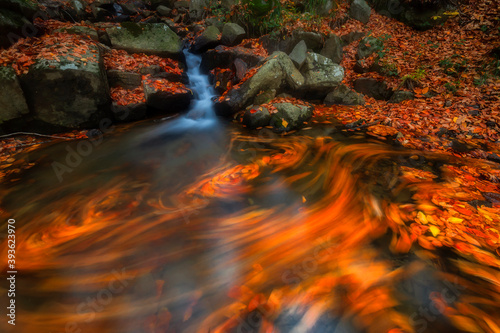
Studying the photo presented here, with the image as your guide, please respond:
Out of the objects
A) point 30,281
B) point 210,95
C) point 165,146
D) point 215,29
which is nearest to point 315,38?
point 215,29

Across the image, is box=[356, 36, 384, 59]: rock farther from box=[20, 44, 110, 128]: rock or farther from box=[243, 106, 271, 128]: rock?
box=[20, 44, 110, 128]: rock

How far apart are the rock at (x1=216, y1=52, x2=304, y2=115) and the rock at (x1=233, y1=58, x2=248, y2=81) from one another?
78 centimetres

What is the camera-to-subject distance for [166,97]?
22.8 feet

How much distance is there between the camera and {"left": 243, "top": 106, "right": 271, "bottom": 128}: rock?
6.32 m

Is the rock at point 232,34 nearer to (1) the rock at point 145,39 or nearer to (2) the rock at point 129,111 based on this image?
(1) the rock at point 145,39

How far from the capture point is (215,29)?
31.3 ft

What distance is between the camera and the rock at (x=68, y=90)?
498cm

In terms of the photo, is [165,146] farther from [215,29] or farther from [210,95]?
[215,29]

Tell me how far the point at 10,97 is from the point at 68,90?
3.66 feet

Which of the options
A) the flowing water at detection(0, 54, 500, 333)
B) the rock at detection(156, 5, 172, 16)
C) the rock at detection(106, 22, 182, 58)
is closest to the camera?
the flowing water at detection(0, 54, 500, 333)

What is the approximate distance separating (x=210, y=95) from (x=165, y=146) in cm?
398

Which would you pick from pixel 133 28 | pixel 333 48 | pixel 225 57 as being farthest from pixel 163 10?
pixel 333 48

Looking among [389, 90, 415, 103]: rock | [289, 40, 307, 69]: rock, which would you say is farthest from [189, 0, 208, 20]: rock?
[389, 90, 415, 103]: rock

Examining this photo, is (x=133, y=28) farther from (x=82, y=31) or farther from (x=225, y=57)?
(x=225, y=57)
